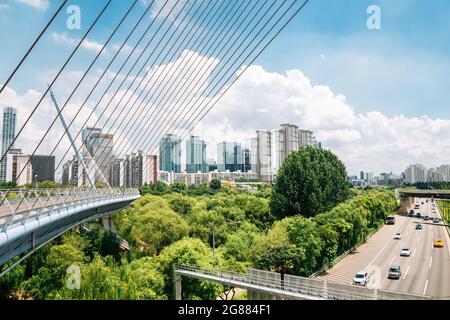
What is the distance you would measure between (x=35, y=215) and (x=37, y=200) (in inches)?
A: 193

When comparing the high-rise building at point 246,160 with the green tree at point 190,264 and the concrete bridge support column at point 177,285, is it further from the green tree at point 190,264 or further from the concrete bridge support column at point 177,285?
the concrete bridge support column at point 177,285

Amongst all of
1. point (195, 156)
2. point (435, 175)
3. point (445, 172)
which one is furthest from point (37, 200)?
point (195, 156)

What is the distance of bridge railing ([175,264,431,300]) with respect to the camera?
11.8 metres

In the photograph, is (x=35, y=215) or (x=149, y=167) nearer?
(x=35, y=215)

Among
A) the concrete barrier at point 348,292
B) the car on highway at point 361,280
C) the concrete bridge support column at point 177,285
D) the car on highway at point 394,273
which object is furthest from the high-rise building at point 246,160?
the concrete barrier at point 348,292

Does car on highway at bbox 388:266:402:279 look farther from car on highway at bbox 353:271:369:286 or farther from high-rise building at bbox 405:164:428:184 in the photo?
high-rise building at bbox 405:164:428:184

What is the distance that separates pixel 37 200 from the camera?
17.3 metres

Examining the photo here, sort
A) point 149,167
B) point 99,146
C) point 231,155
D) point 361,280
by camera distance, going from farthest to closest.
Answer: point 231,155 → point 149,167 → point 361,280 → point 99,146

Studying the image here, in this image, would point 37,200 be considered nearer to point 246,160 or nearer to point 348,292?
point 348,292

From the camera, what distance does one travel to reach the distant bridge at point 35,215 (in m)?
10.7

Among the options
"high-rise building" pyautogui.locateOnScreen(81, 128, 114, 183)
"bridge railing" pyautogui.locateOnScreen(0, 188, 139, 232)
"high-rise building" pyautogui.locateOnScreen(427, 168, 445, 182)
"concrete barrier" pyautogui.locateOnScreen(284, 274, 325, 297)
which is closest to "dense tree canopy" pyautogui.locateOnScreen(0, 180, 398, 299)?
"bridge railing" pyautogui.locateOnScreen(0, 188, 139, 232)

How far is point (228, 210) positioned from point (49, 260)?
16.0 meters
